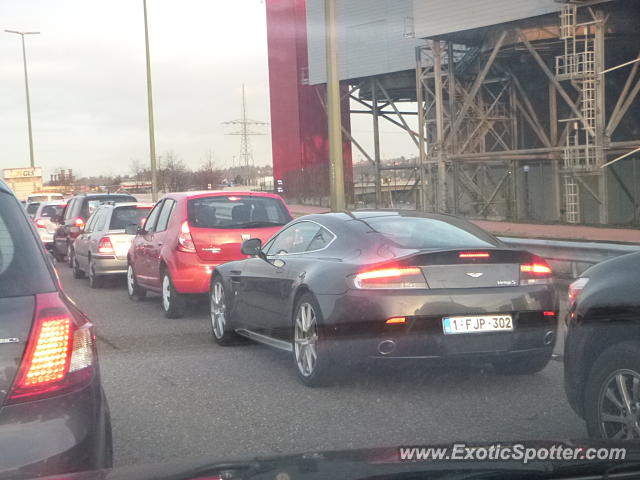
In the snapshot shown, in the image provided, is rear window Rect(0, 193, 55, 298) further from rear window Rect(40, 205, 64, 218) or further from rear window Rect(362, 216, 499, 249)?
rear window Rect(40, 205, 64, 218)

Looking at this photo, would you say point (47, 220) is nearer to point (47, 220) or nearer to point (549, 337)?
point (47, 220)

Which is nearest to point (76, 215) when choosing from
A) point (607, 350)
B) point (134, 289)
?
point (134, 289)

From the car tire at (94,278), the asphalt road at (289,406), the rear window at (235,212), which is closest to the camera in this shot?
the asphalt road at (289,406)

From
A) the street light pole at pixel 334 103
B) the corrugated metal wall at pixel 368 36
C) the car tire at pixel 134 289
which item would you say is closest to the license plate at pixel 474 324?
the car tire at pixel 134 289

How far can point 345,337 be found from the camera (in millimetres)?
6785

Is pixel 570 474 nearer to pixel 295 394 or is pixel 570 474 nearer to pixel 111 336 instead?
pixel 295 394

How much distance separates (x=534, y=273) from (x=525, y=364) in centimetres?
80

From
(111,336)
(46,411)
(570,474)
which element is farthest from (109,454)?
(111,336)

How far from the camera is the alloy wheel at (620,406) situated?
183 inches

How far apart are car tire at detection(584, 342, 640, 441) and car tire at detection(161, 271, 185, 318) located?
23.4 ft

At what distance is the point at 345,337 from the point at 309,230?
68.3 inches

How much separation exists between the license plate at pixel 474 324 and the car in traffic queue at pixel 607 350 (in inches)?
56.9

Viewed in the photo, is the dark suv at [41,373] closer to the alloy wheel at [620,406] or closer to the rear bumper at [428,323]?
the alloy wheel at [620,406]

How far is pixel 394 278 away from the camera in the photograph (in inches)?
265
